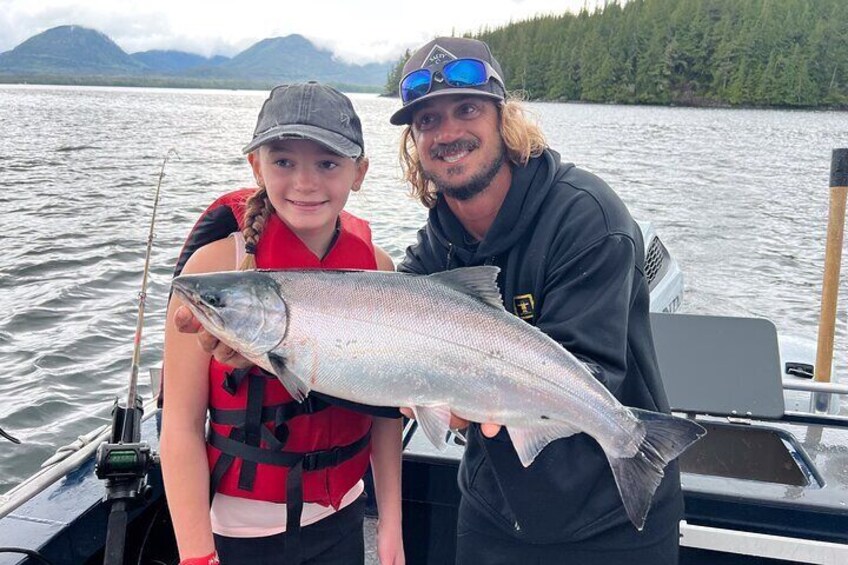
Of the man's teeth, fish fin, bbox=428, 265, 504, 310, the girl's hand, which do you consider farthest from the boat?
the man's teeth

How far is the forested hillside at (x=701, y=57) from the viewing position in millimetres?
93500

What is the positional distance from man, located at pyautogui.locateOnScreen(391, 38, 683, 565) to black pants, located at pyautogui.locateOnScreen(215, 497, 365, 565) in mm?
489

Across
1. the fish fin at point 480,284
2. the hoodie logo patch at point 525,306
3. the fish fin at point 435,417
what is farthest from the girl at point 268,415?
the hoodie logo patch at point 525,306

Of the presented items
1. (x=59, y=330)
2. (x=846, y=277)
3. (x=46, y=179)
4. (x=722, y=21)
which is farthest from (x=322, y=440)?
(x=722, y=21)

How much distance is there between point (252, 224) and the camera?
2736 millimetres

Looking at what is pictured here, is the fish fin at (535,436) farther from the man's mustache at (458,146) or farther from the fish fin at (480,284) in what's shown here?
the man's mustache at (458,146)

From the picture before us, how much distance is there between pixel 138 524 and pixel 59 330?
6.84 meters

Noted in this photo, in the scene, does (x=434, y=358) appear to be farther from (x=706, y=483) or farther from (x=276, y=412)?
(x=706, y=483)

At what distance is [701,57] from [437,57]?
380ft

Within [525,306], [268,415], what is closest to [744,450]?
[525,306]

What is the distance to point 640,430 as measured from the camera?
8.32 feet

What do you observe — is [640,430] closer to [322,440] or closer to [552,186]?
[552,186]

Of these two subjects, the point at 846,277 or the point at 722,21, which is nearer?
the point at 846,277

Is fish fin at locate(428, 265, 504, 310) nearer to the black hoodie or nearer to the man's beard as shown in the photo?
the black hoodie
